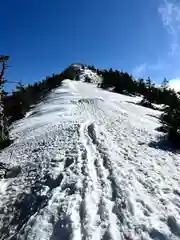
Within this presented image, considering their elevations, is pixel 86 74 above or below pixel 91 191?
above

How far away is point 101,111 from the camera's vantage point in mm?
22344

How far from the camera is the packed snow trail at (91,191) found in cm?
538

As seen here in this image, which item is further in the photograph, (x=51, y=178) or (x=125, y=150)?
(x=125, y=150)

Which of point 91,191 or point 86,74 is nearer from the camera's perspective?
point 91,191

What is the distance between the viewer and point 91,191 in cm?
696

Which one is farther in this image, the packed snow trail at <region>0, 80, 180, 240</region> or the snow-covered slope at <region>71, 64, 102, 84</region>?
the snow-covered slope at <region>71, 64, 102, 84</region>

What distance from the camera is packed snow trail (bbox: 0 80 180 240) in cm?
538

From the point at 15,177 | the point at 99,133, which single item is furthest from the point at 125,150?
the point at 15,177

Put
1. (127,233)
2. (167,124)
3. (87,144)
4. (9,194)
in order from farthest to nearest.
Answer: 1. (167,124)
2. (87,144)
3. (9,194)
4. (127,233)

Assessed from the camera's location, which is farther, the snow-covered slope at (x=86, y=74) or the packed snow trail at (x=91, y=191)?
the snow-covered slope at (x=86, y=74)

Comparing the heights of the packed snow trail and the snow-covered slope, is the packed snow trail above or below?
below

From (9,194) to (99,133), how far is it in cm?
725

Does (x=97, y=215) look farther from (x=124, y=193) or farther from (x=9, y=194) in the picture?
(x=9, y=194)

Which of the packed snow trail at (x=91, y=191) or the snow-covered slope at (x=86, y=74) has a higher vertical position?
the snow-covered slope at (x=86, y=74)
